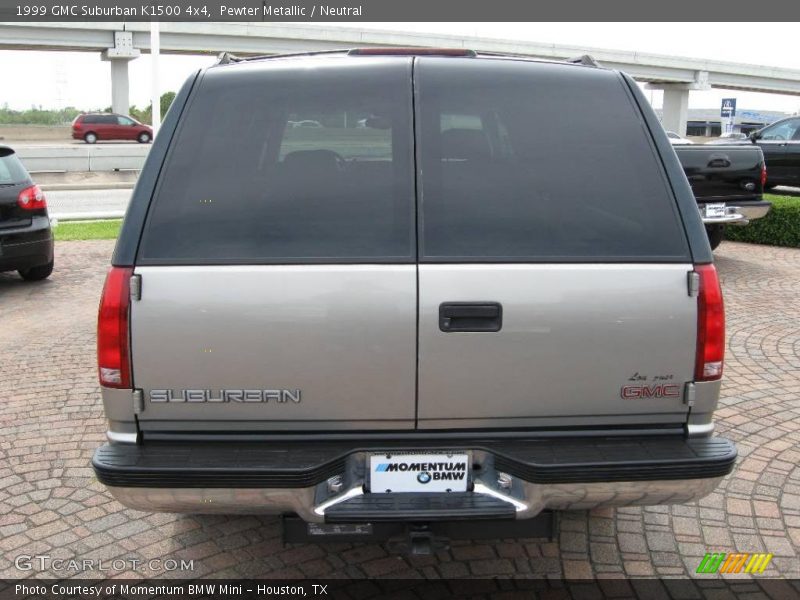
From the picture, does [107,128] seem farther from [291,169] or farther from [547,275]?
[547,275]

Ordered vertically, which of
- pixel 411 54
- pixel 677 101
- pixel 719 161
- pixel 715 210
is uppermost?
pixel 677 101

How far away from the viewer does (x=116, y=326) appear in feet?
8.39

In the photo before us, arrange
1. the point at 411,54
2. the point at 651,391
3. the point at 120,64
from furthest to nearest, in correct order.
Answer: the point at 120,64, the point at 411,54, the point at 651,391

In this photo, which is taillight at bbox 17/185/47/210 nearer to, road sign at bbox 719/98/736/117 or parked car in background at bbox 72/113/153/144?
road sign at bbox 719/98/736/117

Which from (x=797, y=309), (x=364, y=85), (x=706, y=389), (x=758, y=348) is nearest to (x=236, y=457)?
(x=364, y=85)

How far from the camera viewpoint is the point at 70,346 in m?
6.59

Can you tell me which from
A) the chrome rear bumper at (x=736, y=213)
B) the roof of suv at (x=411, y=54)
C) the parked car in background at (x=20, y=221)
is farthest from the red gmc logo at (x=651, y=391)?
the chrome rear bumper at (x=736, y=213)

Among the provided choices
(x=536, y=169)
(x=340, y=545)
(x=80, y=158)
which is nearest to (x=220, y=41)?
(x=80, y=158)

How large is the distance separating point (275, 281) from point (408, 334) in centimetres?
47

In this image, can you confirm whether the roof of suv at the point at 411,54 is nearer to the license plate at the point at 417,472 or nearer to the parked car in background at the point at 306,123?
the parked car in background at the point at 306,123

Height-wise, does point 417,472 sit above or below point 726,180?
below

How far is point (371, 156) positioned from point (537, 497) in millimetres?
1310

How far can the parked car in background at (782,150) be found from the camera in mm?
16469

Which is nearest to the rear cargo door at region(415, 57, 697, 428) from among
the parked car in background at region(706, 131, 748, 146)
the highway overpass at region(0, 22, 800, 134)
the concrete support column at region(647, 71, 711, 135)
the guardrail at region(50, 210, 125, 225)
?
the parked car in background at region(706, 131, 748, 146)
